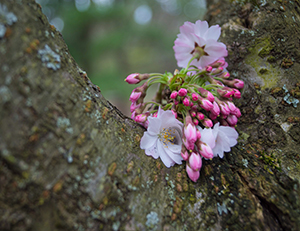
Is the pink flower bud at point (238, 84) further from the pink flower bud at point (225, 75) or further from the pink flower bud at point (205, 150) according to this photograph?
the pink flower bud at point (205, 150)

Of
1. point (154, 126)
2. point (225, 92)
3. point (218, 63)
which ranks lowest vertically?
point (154, 126)

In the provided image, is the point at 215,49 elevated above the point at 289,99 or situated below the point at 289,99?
above

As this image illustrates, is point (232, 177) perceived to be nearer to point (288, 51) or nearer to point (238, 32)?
point (288, 51)

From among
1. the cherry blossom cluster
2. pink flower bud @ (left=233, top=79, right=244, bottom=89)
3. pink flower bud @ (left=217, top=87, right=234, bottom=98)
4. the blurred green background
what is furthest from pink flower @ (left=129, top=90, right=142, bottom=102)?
the blurred green background

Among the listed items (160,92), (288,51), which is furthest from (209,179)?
(288,51)

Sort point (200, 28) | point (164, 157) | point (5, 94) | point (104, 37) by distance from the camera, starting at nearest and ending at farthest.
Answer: point (5, 94) < point (164, 157) < point (200, 28) < point (104, 37)

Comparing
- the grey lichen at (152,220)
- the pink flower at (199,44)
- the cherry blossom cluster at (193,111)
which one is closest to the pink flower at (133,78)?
the cherry blossom cluster at (193,111)

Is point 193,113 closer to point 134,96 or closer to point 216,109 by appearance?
point 216,109

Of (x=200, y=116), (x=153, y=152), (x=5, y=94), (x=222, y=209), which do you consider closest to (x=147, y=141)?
(x=153, y=152)
